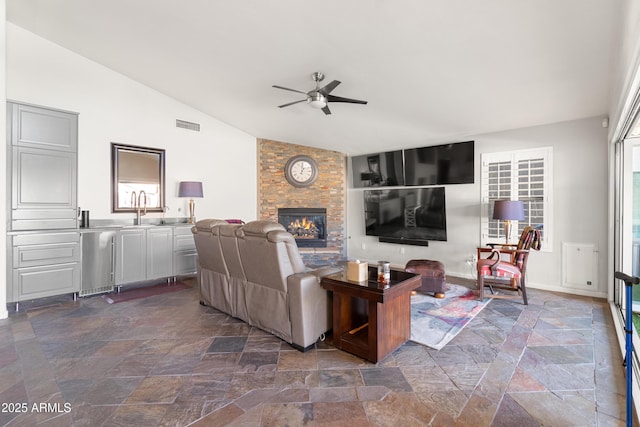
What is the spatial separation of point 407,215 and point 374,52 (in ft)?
11.8

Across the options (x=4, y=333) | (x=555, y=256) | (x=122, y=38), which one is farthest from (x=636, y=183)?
(x=4, y=333)

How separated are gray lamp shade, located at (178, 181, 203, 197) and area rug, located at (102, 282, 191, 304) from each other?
1.51 metres

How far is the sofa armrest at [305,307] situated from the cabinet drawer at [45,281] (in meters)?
3.31

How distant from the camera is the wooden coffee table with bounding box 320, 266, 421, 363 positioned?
91.5 inches

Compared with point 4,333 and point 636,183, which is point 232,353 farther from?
point 636,183

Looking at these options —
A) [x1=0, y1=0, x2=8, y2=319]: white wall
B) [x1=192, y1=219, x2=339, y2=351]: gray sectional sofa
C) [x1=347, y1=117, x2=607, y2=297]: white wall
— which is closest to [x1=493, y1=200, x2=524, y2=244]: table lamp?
[x1=347, y1=117, x2=607, y2=297]: white wall

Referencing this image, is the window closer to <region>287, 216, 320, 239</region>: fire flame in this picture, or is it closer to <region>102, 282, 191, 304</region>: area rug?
<region>287, 216, 320, 239</region>: fire flame

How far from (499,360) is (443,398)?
819mm

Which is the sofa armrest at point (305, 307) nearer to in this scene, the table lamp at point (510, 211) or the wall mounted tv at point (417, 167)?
the table lamp at point (510, 211)

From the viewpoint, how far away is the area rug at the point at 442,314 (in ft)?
9.33

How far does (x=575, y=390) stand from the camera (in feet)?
6.65

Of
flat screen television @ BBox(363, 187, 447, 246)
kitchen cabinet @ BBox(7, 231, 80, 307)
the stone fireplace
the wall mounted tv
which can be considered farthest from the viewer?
the stone fireplace

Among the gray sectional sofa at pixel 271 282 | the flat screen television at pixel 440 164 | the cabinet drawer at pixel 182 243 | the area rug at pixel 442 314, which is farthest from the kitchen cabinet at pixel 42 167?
the flat screen television at pixel 440 164

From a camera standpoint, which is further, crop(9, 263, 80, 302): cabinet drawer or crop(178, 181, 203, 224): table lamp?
crop(178, 181, 203, 224): table lamp
